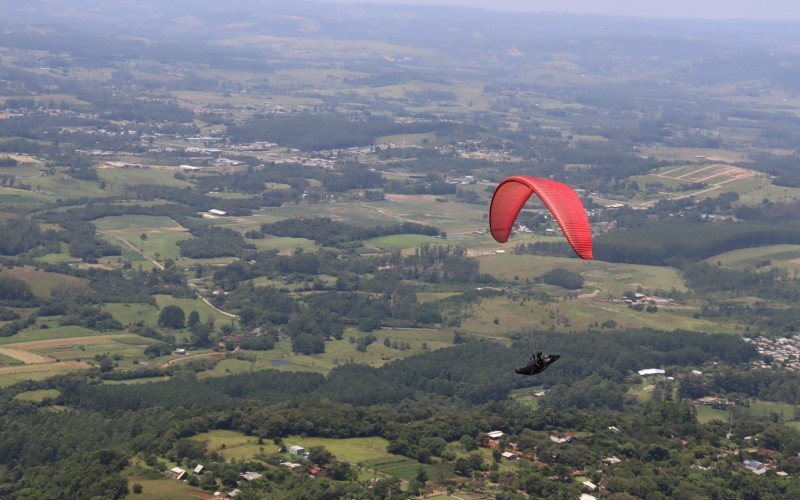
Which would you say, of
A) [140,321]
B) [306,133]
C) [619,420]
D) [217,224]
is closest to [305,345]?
[140,321]

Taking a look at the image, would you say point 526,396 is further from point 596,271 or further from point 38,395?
point 596,271

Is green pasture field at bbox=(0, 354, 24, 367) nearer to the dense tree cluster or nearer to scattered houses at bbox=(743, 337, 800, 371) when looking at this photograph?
the dense tree cluster

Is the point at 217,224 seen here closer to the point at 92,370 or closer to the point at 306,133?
the point at 92,370

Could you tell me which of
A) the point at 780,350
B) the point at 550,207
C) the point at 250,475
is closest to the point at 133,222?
the point at 780,350

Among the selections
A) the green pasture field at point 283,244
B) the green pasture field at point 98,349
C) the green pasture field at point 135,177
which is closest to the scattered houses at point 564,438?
the green pasture field at point 98,349

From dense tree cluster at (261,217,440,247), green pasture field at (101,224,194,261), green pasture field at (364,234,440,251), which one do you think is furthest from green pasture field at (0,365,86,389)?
green pasture field at (364,234,440,251)

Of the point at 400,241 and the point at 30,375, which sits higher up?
the point at 400,241
